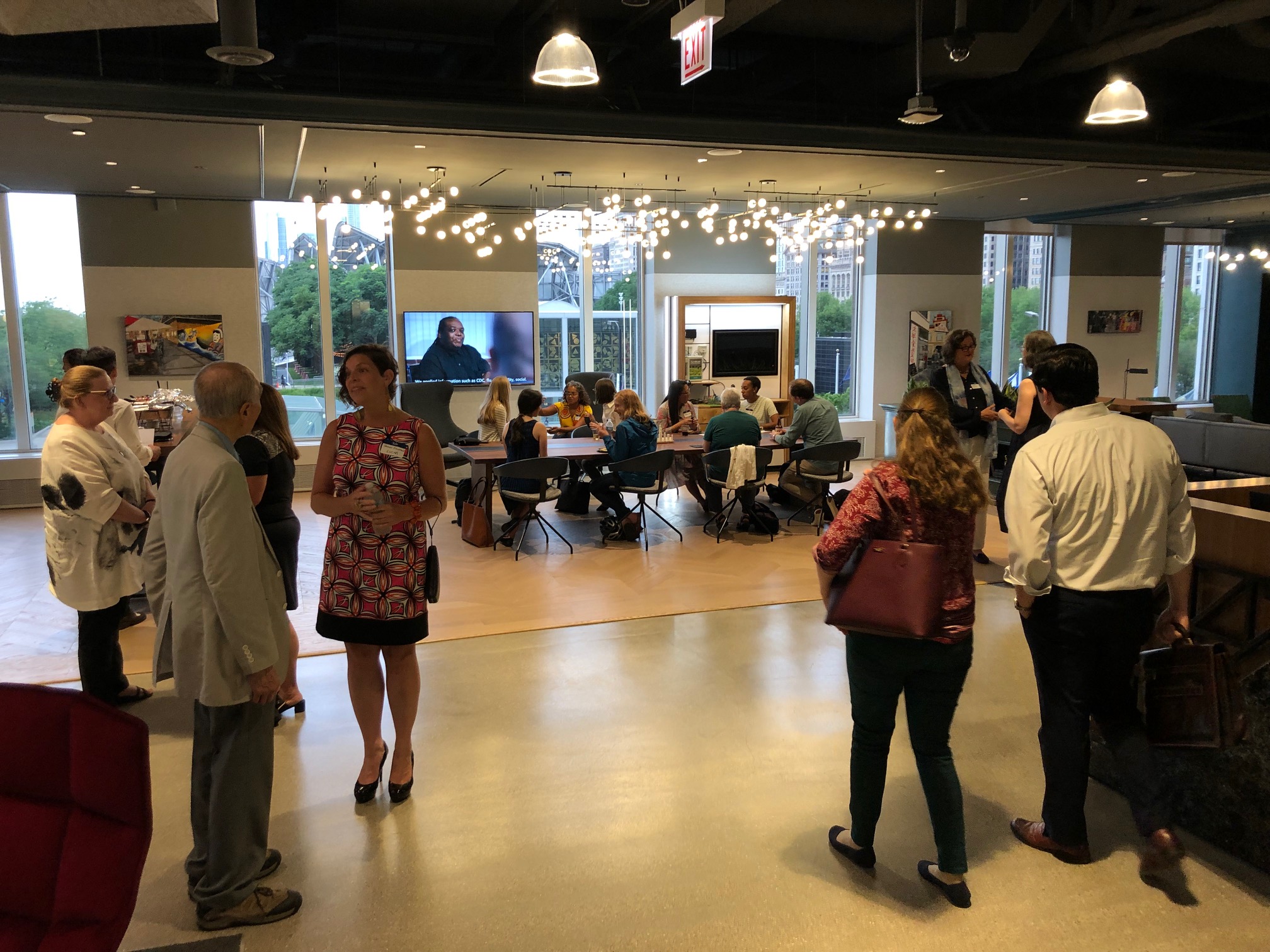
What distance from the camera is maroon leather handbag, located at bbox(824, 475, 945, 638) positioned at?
2523 millimetres

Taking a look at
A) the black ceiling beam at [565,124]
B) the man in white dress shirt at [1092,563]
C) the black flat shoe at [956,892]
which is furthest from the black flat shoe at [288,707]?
the black ceiling beam at [565,124]

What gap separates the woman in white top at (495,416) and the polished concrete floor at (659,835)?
3.65 metres

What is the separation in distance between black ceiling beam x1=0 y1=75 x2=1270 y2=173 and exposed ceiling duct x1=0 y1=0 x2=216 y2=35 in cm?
388

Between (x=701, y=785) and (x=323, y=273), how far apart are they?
904 cm

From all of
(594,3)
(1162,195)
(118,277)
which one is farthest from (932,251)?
(118,277)

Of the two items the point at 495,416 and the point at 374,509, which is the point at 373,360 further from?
the point at 495,416

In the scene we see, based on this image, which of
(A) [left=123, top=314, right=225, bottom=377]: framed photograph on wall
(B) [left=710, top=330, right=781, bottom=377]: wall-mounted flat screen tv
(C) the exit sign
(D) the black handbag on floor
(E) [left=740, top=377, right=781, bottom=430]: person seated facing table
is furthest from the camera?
(B) [left=710, top=330, right=781, bottom=377]: wall-mounted flat screen tv

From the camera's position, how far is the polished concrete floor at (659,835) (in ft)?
8.72

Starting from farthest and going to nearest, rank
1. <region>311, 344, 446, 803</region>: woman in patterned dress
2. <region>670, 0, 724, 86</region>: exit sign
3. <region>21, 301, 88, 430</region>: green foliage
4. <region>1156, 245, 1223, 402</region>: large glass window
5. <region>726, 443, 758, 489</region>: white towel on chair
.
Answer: <region>1156, 245, 1223, 402</region>: large glass window < <region>21, 301, 88, 430</region>: green foliage < <region>726, 443, 758, 489</region>: white towel on chair < <region>670, 0, 724, 86</region>: exit sign < <region>311, 344, 446, 803</region>: woman in patterned dress

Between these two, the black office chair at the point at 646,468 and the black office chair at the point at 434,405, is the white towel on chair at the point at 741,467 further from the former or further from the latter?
the black office chair at the point at 434,405

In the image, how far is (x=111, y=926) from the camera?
5.28 feet

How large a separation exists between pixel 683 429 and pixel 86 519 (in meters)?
5.74

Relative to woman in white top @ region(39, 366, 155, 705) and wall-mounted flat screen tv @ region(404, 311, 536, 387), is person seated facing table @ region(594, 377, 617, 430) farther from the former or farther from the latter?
woman in white top @ region(39, 366, 155, 705)

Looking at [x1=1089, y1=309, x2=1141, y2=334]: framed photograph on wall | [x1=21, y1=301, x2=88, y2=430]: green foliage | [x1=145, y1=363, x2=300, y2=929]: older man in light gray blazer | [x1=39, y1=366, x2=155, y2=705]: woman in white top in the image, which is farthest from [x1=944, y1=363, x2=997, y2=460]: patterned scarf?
[x1=1089, y1=309, x2=1141, y2=334]: framed photograph on wall
